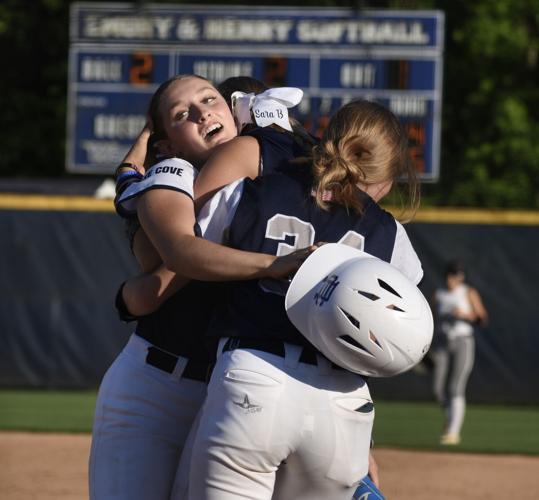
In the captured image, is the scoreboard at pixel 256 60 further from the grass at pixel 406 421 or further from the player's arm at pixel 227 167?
the player's arm at pixel 227 167

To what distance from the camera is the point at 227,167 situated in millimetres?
2848

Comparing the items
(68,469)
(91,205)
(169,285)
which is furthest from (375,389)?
(169,285)

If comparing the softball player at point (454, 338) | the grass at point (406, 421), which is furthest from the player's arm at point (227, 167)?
the softball player at point (454, 338)

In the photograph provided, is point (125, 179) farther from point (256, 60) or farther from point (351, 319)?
point (256, 60)

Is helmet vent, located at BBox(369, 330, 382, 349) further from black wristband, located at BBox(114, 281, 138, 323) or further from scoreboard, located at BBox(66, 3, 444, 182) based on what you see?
scoreboard, located at BBox(66, 3, 444, 182)

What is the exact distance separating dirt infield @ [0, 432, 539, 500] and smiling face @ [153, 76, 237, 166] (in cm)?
456

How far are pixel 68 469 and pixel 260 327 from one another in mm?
6054

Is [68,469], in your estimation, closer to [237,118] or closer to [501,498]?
[501,498]

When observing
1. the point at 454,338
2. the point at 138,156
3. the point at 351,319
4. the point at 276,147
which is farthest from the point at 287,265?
the point at 454,338

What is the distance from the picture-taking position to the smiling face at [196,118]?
3162mm

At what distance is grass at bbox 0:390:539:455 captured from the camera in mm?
10648

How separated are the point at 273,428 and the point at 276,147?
68 centimetres

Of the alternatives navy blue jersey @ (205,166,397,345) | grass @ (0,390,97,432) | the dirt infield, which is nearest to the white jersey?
the dirt infield

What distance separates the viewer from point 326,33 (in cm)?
1412
